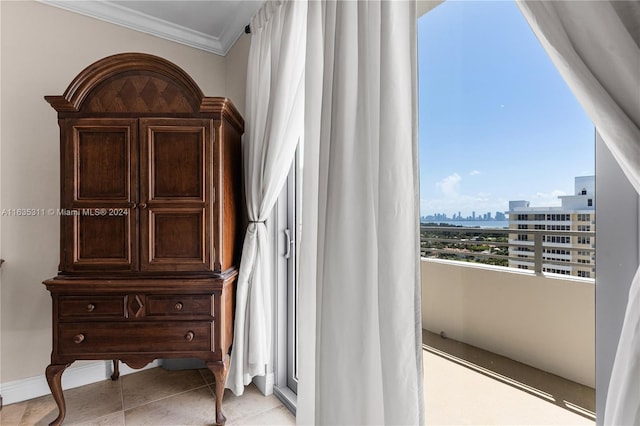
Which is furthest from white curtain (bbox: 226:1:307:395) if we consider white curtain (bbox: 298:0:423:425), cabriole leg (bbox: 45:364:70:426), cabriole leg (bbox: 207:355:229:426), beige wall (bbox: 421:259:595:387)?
beige wall (bbox: 421:259:595:387)

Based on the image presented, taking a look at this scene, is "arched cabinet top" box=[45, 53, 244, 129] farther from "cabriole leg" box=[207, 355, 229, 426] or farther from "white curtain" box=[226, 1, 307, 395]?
"cabriole leg" box=[207, 355, 229, 426]

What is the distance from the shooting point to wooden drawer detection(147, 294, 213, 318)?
1.65 metres

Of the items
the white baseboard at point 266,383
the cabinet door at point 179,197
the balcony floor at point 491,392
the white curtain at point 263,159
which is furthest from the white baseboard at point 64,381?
the balcony floor at point 491,392

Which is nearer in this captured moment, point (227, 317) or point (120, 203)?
point (120, 203)

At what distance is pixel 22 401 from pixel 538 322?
110 inches

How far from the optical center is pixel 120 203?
1649mm

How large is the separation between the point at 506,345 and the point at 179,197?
157cm

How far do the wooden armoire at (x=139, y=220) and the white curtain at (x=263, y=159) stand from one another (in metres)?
0.17

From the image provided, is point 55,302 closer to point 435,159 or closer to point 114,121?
point 114,121

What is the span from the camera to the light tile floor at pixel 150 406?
5.81 ft

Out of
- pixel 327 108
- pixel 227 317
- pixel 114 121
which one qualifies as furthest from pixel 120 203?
pixel 327 108

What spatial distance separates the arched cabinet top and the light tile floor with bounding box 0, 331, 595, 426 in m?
1.58

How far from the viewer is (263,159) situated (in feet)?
5.92

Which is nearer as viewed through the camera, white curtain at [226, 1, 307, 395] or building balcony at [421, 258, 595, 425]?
building balcony at [421, 258, 595, 425]
